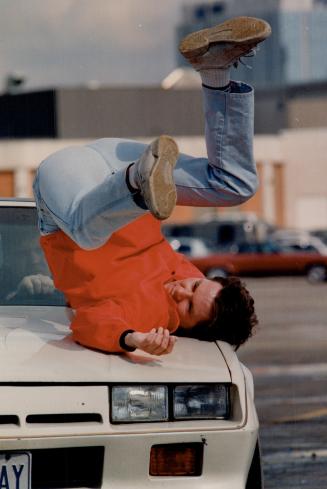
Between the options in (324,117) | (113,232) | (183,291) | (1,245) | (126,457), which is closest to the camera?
(126,457)

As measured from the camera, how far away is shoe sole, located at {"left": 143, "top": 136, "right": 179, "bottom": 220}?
4.54 meters

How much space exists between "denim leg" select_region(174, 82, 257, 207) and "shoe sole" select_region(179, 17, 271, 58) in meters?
0.28

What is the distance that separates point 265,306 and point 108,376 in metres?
22.4

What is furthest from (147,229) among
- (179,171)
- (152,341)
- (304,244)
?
(304,244)

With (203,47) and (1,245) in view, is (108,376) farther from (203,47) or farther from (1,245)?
(1,245)

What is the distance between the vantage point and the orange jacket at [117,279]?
513 centimetres

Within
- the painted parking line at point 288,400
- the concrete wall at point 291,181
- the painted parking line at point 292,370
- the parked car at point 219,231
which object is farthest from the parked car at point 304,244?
the painted parking line at point 288,400

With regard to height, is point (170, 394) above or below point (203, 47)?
below

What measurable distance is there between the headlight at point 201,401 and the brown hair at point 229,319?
58 centimetres

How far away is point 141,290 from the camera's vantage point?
17.3ft

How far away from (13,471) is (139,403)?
52 centimetres

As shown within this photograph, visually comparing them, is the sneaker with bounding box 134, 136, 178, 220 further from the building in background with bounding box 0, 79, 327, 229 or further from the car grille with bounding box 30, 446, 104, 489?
the building in background with bounding box 0, 79, 327, 229

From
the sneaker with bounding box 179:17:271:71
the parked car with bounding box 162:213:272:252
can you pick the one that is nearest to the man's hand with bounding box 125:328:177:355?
the sneaker with bounding box 179:17:271:71

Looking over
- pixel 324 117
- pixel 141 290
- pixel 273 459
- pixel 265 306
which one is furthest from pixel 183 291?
pixel 324 117
